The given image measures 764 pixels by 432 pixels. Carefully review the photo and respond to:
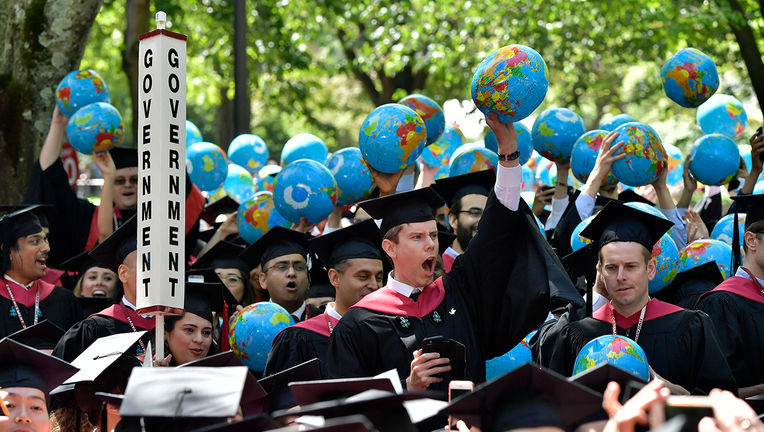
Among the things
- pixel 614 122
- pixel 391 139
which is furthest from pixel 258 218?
pixel 614 122

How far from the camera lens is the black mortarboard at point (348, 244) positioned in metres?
5.54

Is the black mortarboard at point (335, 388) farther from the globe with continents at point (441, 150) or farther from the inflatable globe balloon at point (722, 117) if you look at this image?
the inflatable globe balloon at point (722, 117)

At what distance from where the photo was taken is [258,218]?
718 cm

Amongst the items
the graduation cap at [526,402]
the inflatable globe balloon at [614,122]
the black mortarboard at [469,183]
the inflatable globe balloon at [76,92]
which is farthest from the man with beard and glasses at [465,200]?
the graduation cap at [526,402]

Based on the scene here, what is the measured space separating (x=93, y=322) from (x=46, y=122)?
2956mm

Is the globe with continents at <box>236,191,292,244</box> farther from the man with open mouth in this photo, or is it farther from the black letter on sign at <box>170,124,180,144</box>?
the black letter on sign at <box>170,124,180,144</box>

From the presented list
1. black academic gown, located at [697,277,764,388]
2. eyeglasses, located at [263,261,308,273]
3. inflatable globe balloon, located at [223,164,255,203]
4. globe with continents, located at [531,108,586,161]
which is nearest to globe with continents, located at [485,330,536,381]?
black academic gown, located at [697,277,764,388]

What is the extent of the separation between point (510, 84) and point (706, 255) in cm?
227

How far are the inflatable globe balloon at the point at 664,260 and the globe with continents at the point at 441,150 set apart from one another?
113 inches

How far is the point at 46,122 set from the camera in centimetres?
756

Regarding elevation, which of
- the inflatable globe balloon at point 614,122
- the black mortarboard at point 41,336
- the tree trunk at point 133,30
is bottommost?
the black mortarboard at point 41,336

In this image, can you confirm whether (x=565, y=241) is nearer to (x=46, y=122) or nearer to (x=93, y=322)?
(x=93, y=322)

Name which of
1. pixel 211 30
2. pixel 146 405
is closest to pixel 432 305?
pixel 146 405

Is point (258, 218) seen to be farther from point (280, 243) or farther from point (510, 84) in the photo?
point (510, 84)
